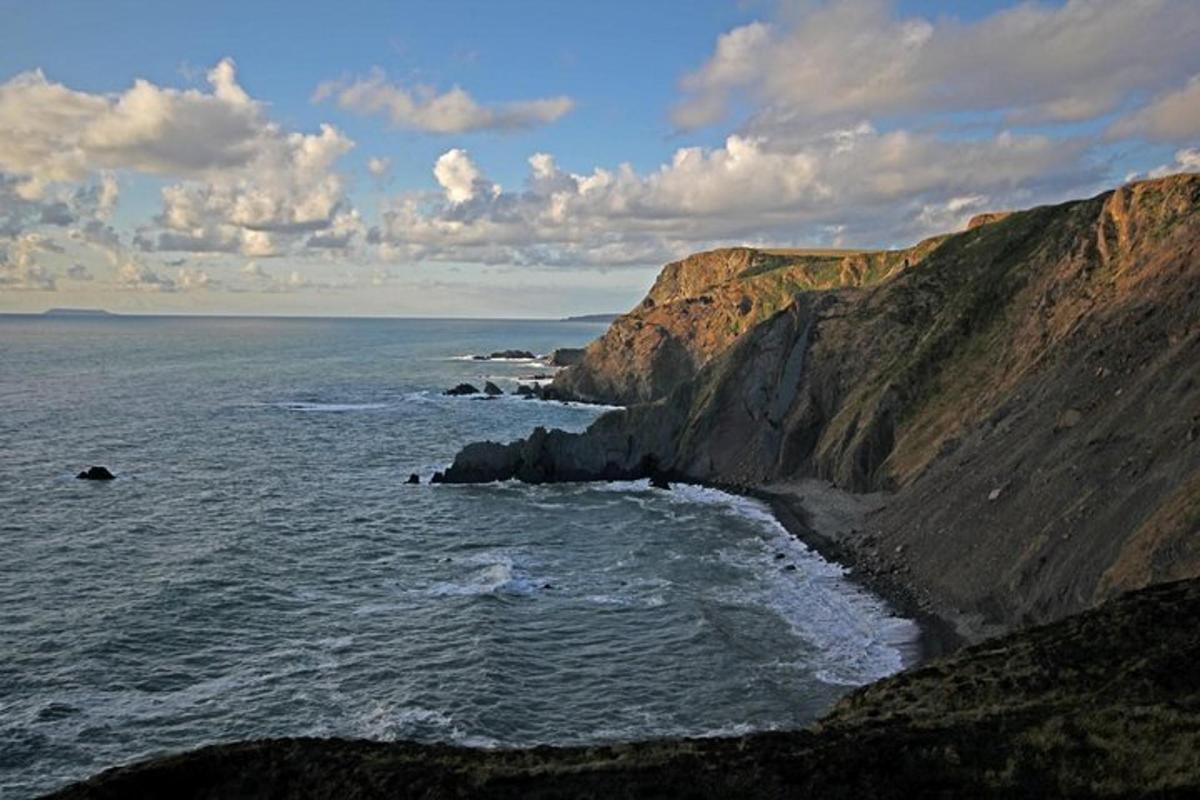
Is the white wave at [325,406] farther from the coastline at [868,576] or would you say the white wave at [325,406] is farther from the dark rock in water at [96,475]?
the coastline at [868,576]

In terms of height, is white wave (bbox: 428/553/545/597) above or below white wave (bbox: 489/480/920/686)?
below

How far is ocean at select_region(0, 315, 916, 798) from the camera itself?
34.2 meters

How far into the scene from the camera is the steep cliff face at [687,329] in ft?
464

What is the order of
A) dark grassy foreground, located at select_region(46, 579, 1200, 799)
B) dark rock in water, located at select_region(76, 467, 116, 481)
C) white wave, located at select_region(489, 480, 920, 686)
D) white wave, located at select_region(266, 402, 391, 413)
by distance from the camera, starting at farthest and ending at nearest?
white wave, located at select_region(266, 402, 391, 413) → dark rock in water, located at select_region(76, 467, 116, 481) → white wave, located at select_region(489, 480, 920, 686) → dark grassy foreground, located at select_region(46, 579, 1200, 799)

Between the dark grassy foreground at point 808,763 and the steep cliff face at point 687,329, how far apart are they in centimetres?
11775

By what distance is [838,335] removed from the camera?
82.8 m

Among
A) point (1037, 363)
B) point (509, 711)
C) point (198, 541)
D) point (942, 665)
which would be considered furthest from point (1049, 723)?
point (198, 541)

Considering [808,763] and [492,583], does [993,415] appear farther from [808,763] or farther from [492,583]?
[808,763]

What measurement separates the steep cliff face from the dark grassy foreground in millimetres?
117746

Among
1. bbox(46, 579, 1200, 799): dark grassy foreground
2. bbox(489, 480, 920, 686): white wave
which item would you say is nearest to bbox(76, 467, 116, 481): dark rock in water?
bbox(489, 480, 920, 686): white wave

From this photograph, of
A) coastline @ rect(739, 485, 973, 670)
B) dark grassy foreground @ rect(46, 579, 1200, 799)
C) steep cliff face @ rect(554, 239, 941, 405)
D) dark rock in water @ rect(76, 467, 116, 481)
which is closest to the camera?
dark grassy foreground @ rect(46, 579, 1200, 799)

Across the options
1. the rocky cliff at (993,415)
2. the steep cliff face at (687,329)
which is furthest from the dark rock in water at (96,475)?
the steep cliff face at (687,329)

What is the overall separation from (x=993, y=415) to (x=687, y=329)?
89.6 metres

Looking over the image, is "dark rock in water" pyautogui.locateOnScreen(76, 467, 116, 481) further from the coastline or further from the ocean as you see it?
the coastline
